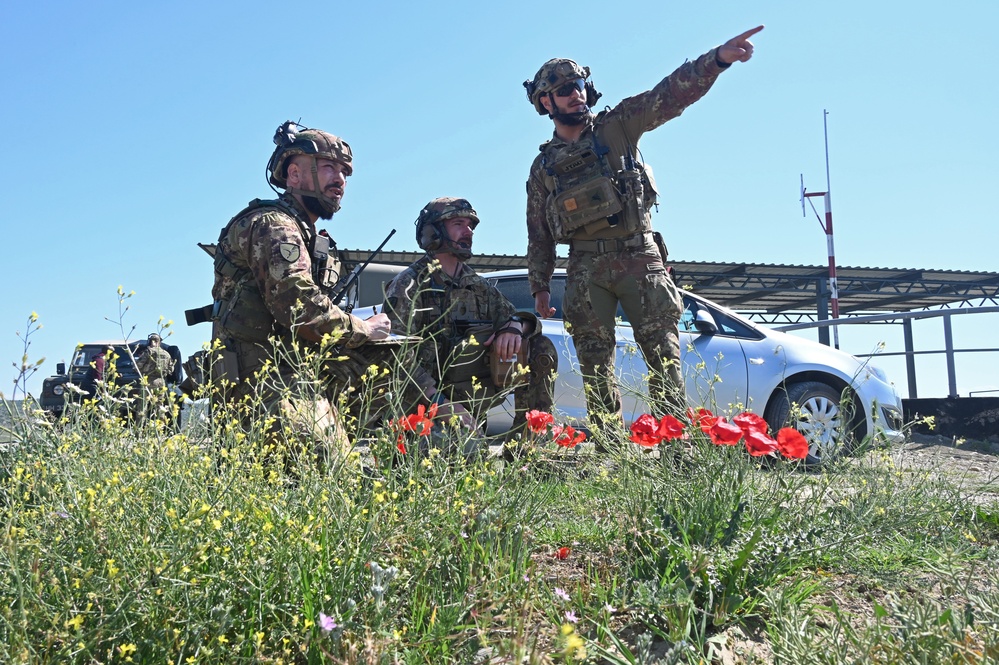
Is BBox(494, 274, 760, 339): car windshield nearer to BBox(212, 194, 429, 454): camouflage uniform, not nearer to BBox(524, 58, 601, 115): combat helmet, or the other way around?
BBox(524, 58, 601, 115): combat helmet

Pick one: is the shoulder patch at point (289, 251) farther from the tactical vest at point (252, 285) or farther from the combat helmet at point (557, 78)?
the combat helmet at point (557, 78)

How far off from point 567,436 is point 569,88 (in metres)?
2.68

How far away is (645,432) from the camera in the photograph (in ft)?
6.91

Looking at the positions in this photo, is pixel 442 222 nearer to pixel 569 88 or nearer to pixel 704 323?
pixel 569 88

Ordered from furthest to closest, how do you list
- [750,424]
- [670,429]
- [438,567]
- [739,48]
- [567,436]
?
[739,48] → [567,436] → [670,429] → [750,424] → [438,567]

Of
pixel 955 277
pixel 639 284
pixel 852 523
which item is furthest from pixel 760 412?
pixel 955 277

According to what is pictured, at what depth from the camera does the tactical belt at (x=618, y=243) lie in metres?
4.31

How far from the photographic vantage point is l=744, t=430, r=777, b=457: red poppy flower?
187 cm

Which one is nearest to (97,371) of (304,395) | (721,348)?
(304,395)

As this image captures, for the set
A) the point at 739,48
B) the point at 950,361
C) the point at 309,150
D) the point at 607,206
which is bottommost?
the point at 950,361

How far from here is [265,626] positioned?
5.11 feet

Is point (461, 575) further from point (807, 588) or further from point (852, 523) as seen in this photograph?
point (852, 523)

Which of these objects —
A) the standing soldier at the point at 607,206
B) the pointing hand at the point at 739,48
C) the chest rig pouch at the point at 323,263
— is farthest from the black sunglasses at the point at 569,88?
the chest rig pouch at the point at 323,263

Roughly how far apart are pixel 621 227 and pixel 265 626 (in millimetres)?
3228
